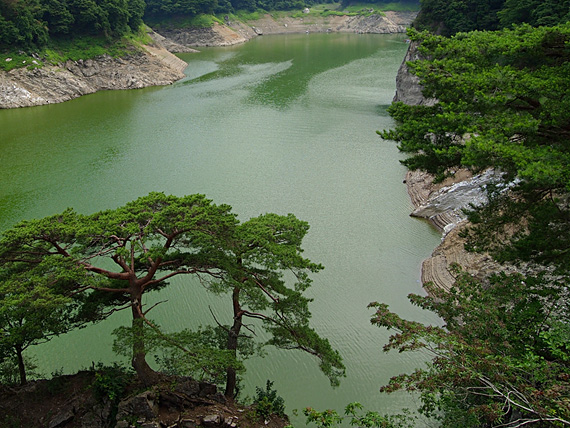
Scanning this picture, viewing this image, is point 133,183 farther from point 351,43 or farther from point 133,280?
point 351,43

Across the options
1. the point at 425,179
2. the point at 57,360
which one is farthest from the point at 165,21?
the point at 57,360

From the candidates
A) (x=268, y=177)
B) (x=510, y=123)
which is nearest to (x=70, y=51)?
(x=268, y=177)

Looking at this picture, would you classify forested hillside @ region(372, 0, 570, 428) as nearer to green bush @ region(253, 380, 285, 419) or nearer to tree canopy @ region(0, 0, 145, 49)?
green bush @ region(253, 380, 285, 419)

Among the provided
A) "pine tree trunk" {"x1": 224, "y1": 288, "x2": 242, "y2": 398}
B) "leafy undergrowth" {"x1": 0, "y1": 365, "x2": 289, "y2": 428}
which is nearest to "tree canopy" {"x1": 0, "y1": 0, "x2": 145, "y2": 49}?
"leafy undergrowth" {"x1": 0, "y1": 365, "x2": 289, "y2": 428}

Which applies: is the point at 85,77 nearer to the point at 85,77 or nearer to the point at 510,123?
the point at 85,77

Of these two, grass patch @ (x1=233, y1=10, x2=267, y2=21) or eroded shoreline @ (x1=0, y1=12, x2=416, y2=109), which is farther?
grass patch @ (x1=233, y1=10, x2=267, y2=21)

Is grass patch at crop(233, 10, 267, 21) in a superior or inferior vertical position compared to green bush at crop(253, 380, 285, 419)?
superior

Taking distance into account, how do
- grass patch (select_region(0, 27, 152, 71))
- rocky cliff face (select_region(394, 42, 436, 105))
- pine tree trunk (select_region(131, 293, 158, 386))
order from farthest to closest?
grass patch (select_region(0, 27, 152, 71)), rocky cliff face (select_region(394, 42, 436, 105)), pine tree trunk (select_region(131, 293, 158, 386))
